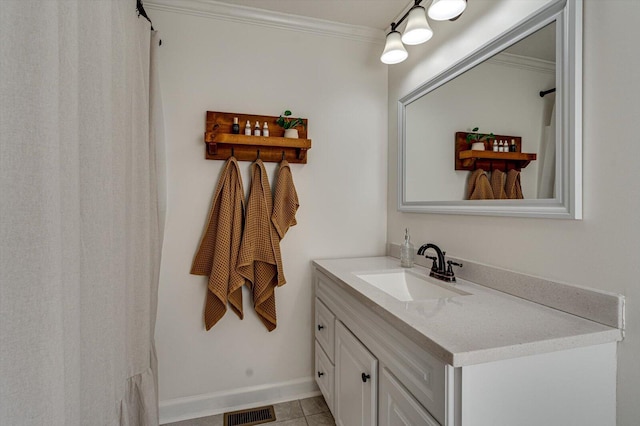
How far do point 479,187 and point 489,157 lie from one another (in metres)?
0.14

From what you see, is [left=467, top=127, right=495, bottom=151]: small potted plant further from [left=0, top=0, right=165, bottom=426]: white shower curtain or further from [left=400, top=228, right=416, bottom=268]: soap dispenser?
[left=0, top=0, right=165, bottom=426]: white shower curtain

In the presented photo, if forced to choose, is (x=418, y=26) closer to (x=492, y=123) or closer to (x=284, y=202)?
(x=492, y=123)

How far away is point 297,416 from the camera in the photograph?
70.6 inches

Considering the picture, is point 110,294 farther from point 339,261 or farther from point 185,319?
point 339,261

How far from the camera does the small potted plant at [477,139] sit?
1.33 m

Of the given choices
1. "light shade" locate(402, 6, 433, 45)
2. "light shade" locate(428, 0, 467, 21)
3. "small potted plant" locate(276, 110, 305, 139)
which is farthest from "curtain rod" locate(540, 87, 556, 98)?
"small potted plant" locate(276, 110, 305, 139)

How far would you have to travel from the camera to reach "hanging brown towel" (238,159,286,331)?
5.77 ft

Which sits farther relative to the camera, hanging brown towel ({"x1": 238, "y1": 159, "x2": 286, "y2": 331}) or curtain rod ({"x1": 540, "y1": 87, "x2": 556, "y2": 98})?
hanging brown towel ({"x1": 238, "y1": 159, "x2": 286, "y2": 331})

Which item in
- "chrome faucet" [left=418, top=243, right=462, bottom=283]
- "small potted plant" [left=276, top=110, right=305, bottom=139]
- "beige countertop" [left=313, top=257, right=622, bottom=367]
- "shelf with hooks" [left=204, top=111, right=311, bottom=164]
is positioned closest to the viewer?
"beige countertop" [left=313, top=257, right=622, bottom=367]

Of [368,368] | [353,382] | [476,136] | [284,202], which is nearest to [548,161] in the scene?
[476,136]

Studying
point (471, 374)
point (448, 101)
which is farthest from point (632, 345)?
point (448, 101)

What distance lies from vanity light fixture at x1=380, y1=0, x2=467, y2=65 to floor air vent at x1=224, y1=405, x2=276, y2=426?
211 cm

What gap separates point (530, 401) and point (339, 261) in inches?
47.1

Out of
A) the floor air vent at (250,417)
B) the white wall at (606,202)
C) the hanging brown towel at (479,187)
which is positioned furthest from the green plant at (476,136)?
the floor air vent at (250,417)
